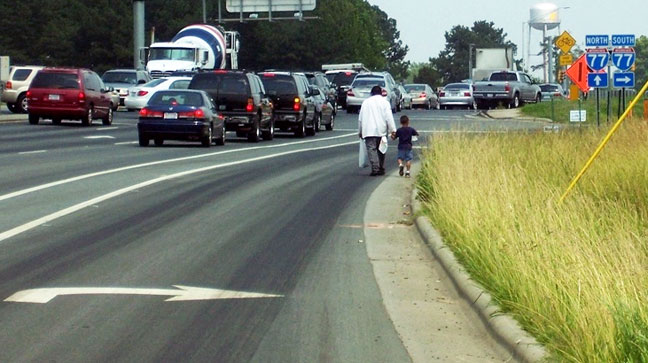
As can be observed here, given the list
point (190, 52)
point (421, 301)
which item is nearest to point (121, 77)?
point (190, 52)

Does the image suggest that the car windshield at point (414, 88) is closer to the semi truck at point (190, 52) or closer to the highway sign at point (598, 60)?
the semi truck at point (190, 52)

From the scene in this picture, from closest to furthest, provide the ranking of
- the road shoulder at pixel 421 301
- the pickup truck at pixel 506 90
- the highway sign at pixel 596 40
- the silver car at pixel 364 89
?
1. the road shoulder at pixel 421 301
2. the highway sign at pixel 596 40
3. the silver car at pixel 364 89
4. the pickup truck at pixel 506 90

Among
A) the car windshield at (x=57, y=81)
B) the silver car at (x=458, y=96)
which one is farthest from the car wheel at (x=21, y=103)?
the silver car at (x=458, y=96)

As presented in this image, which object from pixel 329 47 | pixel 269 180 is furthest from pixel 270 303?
pixel 329 47

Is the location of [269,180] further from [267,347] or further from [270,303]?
[267,347]

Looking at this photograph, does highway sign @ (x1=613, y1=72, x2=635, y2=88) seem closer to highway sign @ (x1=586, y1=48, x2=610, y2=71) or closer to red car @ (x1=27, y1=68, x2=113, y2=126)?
highway sign @ (x1=586, y1=48, x2=610, y2=71)

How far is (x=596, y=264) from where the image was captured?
9.42 meters

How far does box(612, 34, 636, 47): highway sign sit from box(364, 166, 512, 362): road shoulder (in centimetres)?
1954

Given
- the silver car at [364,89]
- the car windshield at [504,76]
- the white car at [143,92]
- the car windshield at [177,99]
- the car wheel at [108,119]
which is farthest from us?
the car windshield at [504,76]

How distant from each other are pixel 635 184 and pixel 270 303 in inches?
284

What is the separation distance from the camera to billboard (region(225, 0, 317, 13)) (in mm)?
82750

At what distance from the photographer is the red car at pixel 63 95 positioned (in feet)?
137

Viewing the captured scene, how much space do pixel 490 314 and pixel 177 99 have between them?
24.5 meters

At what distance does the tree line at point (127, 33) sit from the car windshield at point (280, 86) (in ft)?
221
